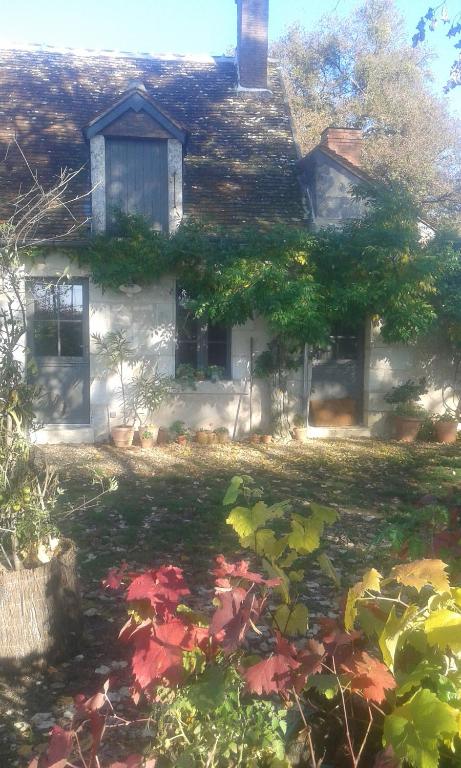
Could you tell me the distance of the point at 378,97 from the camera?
82.3 ft

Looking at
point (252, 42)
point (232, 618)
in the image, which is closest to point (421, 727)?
point (232, 618)

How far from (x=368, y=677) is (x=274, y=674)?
25cm

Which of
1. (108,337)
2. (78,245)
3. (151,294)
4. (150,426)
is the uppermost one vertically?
(78,245)

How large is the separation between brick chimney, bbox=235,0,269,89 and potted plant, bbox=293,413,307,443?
6709mm

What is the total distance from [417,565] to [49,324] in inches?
364

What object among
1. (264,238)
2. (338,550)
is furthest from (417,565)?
(264,238)

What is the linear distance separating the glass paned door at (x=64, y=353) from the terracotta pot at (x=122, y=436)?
774 millimetres

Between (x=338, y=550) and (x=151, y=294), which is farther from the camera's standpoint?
(x=151, y=294)

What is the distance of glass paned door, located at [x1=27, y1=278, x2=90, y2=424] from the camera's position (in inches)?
405

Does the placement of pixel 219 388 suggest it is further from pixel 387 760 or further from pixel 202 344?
pixel 387 760

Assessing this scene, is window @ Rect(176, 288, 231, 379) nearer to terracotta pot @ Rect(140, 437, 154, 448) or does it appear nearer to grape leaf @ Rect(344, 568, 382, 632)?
terracotta pot @ Rect(140, 437, 154, 448)

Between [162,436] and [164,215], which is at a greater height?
[164,215]

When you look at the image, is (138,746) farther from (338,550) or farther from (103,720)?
(338,550)

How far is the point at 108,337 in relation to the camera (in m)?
10.1
